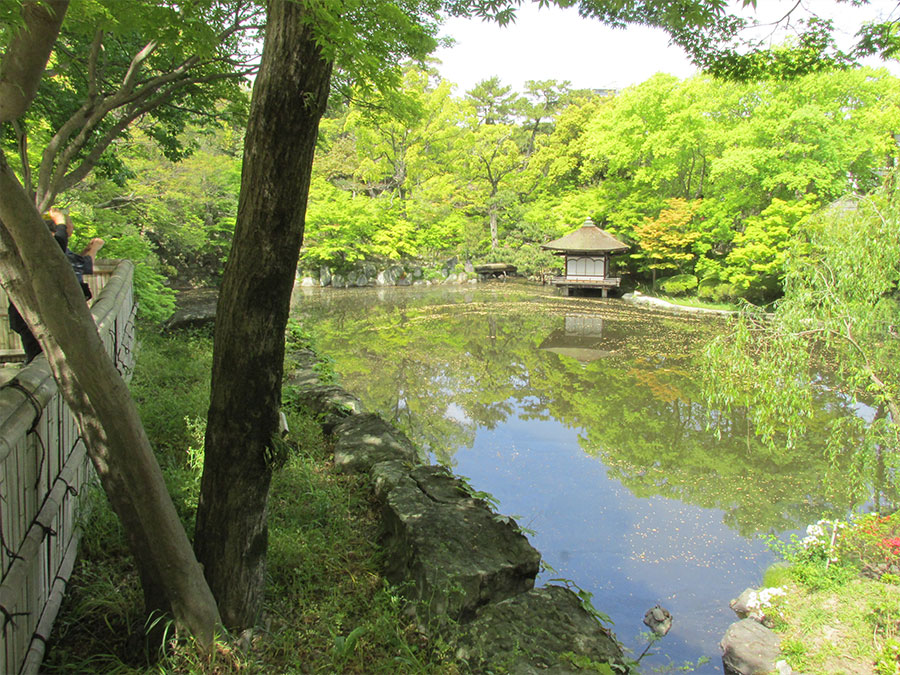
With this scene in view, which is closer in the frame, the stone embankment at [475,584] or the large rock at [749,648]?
the stone embankment at [475,584]

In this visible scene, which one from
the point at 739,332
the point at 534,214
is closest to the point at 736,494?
the point at 739,332

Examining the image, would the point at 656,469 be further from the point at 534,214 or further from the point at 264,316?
the point at 534,214

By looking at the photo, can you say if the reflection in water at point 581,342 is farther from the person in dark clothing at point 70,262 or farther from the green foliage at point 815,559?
the person in dark clothing at point 70,262

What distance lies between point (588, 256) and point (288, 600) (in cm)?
2000

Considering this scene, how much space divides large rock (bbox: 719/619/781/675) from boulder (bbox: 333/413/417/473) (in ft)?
8.49

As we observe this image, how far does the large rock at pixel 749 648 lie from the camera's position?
352 cm

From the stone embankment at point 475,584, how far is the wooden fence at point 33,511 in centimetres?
142

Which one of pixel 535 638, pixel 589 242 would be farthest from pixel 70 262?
pixel 589 242

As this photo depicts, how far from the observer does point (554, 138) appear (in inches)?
988

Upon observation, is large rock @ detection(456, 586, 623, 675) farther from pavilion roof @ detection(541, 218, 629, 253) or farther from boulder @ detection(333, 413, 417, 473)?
pavilion roof @ detection(541, 218, 629, 253)

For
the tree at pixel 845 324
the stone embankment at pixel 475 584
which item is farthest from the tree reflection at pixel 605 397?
the stone embankment at pixel 475 584

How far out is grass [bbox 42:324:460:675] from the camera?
1935 mm

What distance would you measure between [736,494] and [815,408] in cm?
393

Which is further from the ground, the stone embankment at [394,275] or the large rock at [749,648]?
the stone embankment at [394,275]
